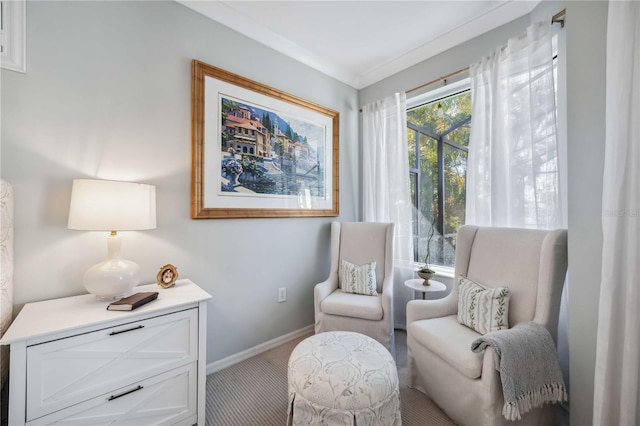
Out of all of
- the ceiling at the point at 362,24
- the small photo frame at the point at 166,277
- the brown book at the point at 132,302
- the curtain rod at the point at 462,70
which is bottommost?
the brown book at the point at 132,302

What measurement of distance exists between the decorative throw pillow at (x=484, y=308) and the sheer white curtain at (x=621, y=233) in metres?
0.45

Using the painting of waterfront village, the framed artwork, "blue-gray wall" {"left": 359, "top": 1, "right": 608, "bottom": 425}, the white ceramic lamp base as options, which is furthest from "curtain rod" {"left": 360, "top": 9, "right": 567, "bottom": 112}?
the white ceramic lamp base

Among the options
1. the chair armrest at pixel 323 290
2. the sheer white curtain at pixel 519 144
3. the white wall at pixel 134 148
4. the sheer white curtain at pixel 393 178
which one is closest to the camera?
the white wall at pixel 134 148

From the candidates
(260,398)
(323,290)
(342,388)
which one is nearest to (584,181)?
(342,388)

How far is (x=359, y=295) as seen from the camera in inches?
93.1

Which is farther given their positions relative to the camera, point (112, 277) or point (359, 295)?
point (359, 295)

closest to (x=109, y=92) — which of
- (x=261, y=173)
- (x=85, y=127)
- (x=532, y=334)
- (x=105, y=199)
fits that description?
(x=85, y=127)

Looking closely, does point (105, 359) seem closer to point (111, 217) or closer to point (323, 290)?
point (111, 217)

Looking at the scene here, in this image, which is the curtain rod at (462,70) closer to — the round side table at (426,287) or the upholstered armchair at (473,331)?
the upholstered armchair at (473,331)

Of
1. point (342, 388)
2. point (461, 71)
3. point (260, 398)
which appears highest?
point (461, 71)

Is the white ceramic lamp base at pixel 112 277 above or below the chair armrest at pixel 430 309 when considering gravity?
above

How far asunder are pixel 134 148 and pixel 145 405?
4.76 feet

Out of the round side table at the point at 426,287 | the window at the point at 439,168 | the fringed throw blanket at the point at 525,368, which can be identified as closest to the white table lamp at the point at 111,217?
the fringed throw blanket at the point at 525,368

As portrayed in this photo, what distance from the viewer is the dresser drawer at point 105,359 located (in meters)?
1.06
